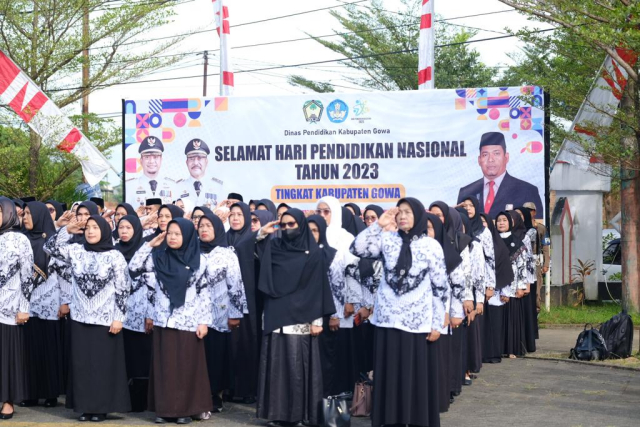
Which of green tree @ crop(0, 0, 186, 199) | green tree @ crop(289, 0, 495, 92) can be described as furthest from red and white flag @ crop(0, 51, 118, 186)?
green tree @ crop(289, 0, 495, 92)

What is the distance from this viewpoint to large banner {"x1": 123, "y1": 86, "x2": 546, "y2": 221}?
12797 millimetres

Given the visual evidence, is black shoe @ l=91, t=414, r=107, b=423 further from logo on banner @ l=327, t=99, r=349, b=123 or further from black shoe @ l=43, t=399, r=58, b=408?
logo on banner @ l=327, t=99, r=349, b=123

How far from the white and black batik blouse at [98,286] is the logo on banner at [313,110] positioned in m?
5.99

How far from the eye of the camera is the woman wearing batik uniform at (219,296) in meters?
8.05

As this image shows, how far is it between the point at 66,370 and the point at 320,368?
2.51m

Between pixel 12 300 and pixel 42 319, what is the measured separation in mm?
Result: 704

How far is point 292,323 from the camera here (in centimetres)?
756

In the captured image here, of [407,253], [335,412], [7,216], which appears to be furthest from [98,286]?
[407,253]

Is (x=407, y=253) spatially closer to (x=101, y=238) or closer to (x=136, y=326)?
(x=101, y=238)

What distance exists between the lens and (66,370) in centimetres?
877

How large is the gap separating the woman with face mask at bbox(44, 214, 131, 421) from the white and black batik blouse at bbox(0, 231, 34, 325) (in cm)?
40

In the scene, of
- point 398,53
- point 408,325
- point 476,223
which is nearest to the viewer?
point 408,325

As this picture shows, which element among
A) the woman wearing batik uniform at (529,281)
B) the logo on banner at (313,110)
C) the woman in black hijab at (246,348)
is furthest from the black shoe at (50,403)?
the logo on banner at (313,110)

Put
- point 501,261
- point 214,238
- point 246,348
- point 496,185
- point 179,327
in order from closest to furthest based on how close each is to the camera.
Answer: point 179,327 < point 214,238 < point 246,348 < point 501,261 < point 496,185
